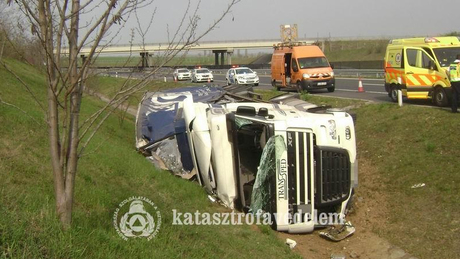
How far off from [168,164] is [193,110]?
4.83 feet

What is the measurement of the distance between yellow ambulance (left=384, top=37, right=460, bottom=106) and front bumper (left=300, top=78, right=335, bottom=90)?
743 centimetres

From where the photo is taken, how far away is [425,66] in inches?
627

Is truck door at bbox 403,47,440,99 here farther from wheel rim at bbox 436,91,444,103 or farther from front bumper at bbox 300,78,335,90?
front bumper at bbox 300,78,335,90

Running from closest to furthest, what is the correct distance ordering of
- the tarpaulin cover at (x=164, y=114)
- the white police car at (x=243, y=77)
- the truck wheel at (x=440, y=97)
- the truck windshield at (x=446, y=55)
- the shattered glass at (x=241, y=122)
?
the shattered glass at (x=241, y=122)
the tarpaulin cover at (x=164, y=114)
the truck wheel at (x=440, y=97)
the truck windshield at (x=446, y=55)
the white police car at (x=243, y=77)

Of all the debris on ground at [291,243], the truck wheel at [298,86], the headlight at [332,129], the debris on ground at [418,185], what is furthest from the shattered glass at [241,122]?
the truck wheel at [298,86]

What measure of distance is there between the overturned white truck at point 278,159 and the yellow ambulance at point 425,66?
6951 mm

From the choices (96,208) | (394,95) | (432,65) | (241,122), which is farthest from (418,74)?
(96,208)

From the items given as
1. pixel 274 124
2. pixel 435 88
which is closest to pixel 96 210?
pixel 274 124

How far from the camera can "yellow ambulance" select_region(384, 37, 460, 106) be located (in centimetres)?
1539

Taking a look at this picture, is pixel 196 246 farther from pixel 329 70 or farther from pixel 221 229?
pixel 329 70

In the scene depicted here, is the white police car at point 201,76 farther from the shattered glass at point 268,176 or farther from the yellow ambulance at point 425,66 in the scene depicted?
the shattered glass at point 268,176

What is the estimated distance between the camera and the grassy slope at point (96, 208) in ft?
13.2

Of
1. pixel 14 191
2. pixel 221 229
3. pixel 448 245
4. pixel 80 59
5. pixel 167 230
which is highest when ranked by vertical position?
pixel 80 59

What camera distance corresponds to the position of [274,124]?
8188mm
